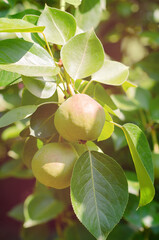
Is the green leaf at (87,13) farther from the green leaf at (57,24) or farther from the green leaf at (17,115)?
the green leaf at (17,115)

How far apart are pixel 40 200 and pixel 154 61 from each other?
2.85 feet

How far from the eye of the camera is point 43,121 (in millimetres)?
700

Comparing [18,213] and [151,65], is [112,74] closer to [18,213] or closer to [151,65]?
[151,65]

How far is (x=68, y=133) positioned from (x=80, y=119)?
0.04 m

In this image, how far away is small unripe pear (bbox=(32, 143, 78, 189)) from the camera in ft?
2.02

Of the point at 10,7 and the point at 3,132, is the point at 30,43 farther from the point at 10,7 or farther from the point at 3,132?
the point at 3,132

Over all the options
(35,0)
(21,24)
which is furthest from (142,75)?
(21,24)

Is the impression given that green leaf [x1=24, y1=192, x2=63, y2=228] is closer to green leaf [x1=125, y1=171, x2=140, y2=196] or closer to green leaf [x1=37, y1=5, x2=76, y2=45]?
green leaf [x1=125, y1=171, x2=140, y2=196]

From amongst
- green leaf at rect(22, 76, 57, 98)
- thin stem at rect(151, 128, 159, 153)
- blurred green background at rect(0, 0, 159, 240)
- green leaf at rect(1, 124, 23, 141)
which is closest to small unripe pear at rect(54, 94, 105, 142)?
green leaf at rect(22, 76, 57, 98)

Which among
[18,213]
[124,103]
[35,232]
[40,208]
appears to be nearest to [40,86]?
[124,103]

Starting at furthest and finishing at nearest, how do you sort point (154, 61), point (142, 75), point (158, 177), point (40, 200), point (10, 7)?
1. point (142, 75)
2. point (154, 61)
3. point (40, 200)
4. point (158, 177)
5. point (10, 7)

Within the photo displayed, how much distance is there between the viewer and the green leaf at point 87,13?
3.14 feet

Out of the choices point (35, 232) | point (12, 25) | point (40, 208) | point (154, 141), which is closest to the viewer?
point (12, 25)

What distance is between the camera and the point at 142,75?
1.67 m
